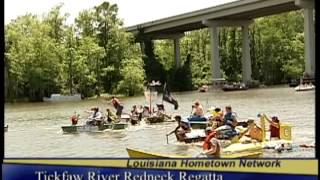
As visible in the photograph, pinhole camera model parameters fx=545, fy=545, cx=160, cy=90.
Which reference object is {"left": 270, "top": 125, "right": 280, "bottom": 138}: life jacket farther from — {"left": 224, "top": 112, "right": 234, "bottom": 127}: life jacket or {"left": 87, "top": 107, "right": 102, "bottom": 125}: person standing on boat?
{"left": 87, "top": 107, "right": 102, "bottom": 125}: person standing on boat

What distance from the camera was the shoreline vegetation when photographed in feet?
12.6

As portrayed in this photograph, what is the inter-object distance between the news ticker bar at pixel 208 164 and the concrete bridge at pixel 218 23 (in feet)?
1.91

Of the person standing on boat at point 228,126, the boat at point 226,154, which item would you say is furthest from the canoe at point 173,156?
the person standing on boat at point 228,126

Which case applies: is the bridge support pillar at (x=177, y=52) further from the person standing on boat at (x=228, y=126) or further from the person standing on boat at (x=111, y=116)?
the person standing on boat at (x=111, y=116)

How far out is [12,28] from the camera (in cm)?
388

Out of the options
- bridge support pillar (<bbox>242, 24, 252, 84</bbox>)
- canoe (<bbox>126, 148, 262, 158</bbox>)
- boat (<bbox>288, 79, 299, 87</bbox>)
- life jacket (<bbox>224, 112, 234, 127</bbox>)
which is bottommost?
canoe (<bbox>126, 148, 262, 158</bbox>)

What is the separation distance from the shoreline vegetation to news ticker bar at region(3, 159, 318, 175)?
570 mm

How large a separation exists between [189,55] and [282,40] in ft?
2.24

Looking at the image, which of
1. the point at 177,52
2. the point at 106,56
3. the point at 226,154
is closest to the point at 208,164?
the point at 226,154

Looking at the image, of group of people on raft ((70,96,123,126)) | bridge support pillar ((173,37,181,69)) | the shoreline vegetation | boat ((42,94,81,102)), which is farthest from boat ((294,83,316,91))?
boat ((42,94,81,102))

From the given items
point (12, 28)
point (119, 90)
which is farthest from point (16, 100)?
point (119, 90)

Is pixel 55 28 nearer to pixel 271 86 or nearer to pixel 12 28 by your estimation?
pixel 12 28

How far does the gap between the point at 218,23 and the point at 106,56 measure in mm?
856

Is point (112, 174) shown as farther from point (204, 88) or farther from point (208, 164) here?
point (204, 88)
